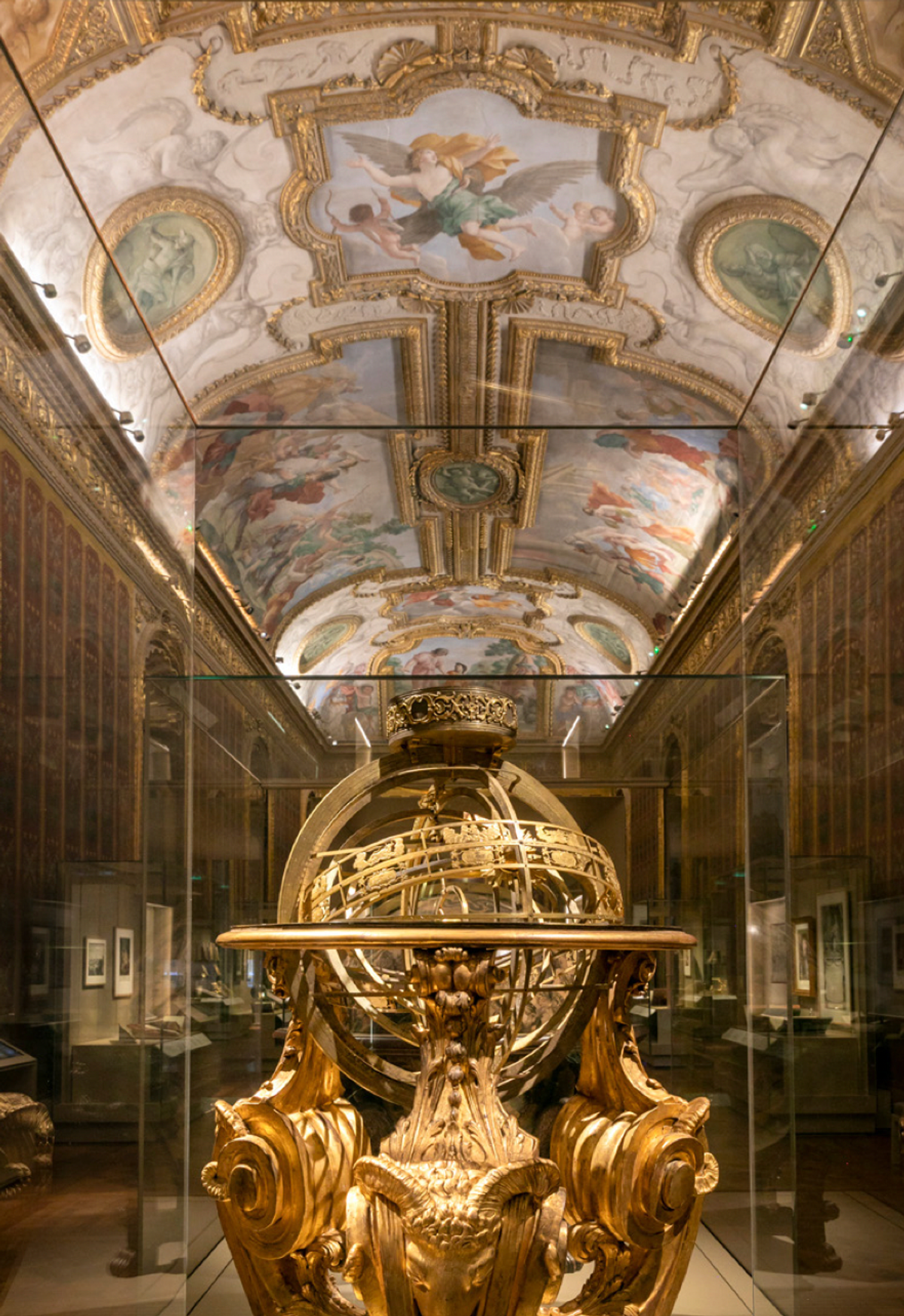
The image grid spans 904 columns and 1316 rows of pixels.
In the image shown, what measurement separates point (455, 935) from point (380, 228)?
6397 mm

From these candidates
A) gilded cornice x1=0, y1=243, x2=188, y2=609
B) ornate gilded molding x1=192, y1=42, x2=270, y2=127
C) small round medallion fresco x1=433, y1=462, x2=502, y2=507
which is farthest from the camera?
small round medallion fresco x1=433, y1=462, x2=502, y2=507

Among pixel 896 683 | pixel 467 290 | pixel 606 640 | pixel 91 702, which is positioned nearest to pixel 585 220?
pixel 467 290

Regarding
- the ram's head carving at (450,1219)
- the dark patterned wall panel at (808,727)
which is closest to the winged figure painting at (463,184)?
the dark patterned wall panel at (808,727)

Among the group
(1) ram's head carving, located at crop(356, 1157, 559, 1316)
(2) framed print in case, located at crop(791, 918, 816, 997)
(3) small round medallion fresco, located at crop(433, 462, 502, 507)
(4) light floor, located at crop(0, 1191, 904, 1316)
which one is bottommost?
(4) light floor, located at crop(0, 1191, 904, 1316)

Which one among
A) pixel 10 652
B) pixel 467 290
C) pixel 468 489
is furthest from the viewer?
pixel 467 290

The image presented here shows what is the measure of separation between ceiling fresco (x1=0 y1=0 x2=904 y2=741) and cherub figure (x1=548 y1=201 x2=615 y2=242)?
27mm

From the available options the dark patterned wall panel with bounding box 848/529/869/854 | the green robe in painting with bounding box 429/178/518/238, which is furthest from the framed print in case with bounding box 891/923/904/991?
the green robe in painting with bounding box 429/178/518/238

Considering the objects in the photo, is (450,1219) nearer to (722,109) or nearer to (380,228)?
(722,109)

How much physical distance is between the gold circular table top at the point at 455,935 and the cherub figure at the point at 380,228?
596cm

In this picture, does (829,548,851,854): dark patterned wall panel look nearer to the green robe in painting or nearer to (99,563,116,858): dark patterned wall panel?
(99,563,116,858): dark patterned wall panel

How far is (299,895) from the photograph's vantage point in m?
4.56

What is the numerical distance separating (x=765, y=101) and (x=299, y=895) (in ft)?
17.1

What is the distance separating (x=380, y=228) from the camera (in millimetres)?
8844

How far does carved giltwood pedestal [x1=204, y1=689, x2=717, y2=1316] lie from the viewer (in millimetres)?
3613
